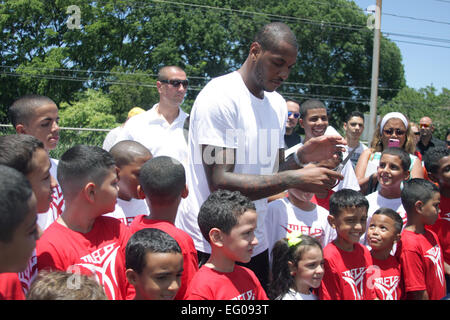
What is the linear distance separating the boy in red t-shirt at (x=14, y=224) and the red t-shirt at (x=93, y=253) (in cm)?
39

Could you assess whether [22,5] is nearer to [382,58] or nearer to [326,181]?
[326,181]

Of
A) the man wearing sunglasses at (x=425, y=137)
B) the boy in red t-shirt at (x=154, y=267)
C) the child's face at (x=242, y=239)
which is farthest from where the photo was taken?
the man wearing sunglasses at (x=425, y=137)

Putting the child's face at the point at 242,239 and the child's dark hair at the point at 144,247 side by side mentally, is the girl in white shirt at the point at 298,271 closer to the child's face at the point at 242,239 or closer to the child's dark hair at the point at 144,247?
the child's face at the point at 242,239

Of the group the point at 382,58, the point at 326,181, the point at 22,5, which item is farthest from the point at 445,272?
the point at 382,58

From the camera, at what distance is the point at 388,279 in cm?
335

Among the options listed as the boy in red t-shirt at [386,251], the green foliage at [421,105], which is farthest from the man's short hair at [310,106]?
the green foliage at [421,105]

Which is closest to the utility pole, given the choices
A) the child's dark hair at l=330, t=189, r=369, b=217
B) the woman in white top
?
the woman in white top

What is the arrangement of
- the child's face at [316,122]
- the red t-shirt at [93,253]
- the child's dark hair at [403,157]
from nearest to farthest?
the red t-shirt at [93,253] → the child's dark hair at [403,157] → the child's face at [316,122]

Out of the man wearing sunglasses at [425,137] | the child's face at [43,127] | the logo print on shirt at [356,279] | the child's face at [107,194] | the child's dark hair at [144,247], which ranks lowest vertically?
the logo print on shirt at [356,279]

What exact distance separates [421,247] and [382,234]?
38 centimetres

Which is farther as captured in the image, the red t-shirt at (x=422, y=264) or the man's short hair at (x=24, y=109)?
the red t-shirt at (x=422, y=264)

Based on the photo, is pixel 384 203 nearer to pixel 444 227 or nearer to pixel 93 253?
pixel 444 227

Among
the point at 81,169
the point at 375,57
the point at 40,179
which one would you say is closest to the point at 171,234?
the point at 81,169

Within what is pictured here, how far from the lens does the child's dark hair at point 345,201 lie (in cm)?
330
